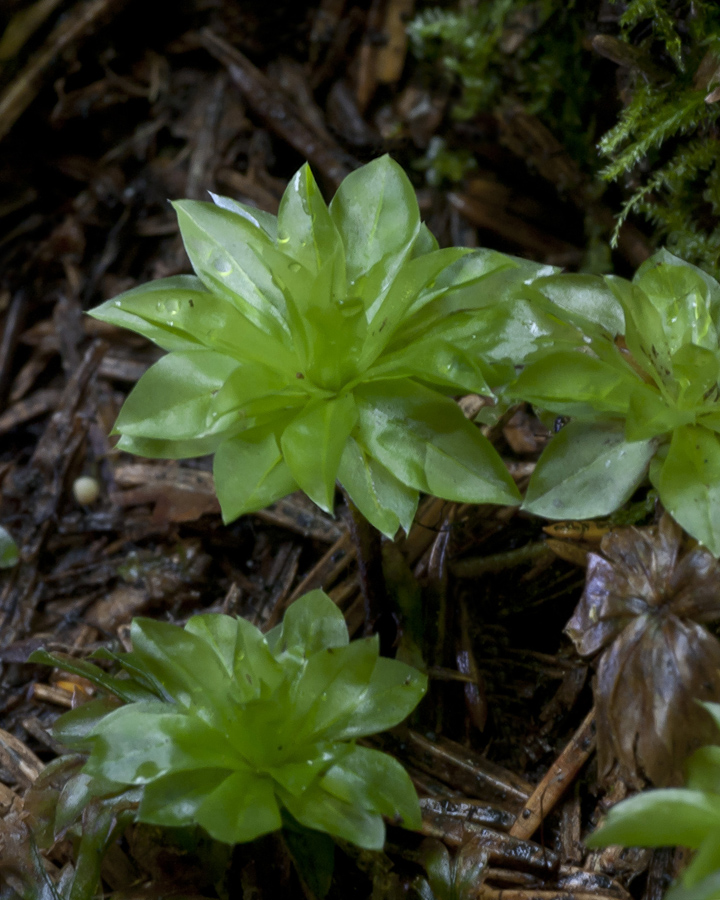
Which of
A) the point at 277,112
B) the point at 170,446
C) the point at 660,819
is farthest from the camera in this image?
the point at 277,112

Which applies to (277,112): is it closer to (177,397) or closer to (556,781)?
(177,397)

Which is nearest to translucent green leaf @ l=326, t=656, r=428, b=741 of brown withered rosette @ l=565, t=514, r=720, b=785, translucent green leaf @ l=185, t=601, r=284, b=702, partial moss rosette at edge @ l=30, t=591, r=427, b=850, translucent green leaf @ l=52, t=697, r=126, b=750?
partial moss rosette at edge @ l=30, t=591, r=427, b=850

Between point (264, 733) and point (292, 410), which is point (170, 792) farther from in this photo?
point (292, 410)

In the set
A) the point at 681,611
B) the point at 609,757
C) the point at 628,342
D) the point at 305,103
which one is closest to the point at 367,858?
the point at 609,757

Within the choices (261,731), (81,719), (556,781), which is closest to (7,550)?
(81,719)

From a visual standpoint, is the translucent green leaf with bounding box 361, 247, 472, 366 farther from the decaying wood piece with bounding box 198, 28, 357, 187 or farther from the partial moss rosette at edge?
the decaying wood piece with bounding box 198, 28, 357, 187

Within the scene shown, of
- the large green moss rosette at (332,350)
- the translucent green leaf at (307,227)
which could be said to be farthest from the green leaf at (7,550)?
the translucent green leaf at (307,227)
